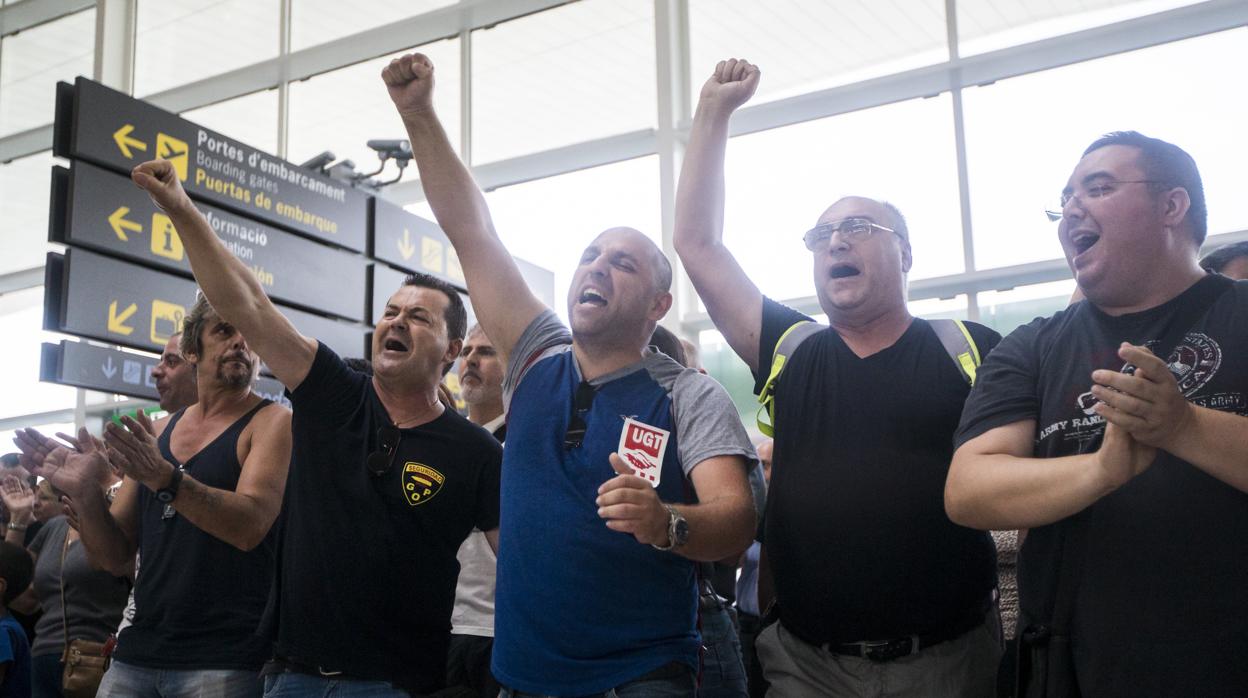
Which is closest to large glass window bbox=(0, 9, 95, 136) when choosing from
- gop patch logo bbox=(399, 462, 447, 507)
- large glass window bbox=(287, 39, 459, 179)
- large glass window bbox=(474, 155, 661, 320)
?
large glass window bbox=(287, 39, 459, 179)

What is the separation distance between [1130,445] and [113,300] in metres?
4.46

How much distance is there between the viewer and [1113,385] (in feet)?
4.63

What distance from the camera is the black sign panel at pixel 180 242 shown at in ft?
15.0

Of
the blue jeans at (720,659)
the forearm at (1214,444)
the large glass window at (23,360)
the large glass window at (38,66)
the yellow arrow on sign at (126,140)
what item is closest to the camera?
the forearm at (1214,444)

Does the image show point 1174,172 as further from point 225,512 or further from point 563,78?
point 563,78

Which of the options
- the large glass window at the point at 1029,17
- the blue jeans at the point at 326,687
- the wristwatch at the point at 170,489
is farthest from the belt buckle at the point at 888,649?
the large glass window at the point at 1029,17

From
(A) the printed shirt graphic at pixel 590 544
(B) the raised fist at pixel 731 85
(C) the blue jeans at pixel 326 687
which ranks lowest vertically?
(C) the blue jeans at pixel 326 687

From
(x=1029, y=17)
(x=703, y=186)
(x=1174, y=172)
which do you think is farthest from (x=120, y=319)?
(x=1029, y=17)

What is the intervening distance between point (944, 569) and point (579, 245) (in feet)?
18.5

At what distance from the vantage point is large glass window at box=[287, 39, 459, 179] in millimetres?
8469

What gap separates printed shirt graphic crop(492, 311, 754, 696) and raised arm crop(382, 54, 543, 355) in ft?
0.53

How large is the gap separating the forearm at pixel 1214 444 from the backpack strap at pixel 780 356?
836mm

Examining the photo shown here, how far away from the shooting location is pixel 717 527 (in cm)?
179

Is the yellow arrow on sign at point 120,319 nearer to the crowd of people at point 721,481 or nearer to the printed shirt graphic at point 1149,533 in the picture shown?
the crowd of people at point 721,481
